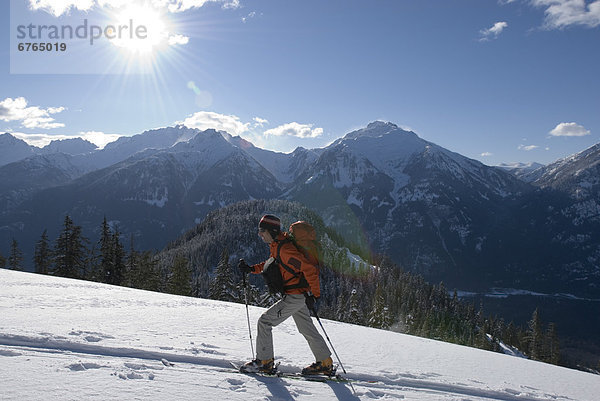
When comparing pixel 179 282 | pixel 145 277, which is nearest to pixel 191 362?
pixel 179 282

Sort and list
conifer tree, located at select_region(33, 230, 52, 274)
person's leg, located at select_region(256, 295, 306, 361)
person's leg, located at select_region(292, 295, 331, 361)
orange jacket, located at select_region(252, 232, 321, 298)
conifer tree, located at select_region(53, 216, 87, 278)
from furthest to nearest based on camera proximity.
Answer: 1. conifer tree, located at select_region(33, 230, 52, 274)
2. conifer tree, located at select_region(53, 216, 87, 278)
3. person's leg, located at select_region(292, 295, 331, 361)
4. person's leg, located at select_region(256, 295, 306, 361)
5. orange jacket, located at select_region(252, 232, 321, 298)

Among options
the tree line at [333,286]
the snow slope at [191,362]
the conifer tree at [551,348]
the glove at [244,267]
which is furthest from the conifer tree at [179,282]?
the conifer tree at [551,348]

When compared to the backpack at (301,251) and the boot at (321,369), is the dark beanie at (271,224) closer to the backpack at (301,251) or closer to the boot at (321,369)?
the backpack at (301,251)

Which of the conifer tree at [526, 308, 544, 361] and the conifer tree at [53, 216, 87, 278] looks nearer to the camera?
the conifer tree at [53, 216, 87, 278]

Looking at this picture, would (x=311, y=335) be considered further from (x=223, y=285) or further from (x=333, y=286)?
(x=333, y=286)

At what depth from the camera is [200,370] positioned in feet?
19.9

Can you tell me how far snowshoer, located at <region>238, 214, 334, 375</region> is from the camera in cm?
642

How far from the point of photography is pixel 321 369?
658 cm

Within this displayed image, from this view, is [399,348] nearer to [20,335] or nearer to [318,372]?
[318,372]

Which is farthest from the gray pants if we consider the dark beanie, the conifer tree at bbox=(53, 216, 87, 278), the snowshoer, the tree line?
the conifer tree at bbox=(53, 216, 87, 278)

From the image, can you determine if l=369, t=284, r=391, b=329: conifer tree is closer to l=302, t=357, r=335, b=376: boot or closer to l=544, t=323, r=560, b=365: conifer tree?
l=544, t=323, r=560, b=365: conifer tree

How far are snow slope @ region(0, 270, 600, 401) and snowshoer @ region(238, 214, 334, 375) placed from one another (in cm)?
48

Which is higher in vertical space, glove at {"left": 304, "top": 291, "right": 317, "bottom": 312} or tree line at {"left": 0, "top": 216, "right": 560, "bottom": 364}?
glove at {"left": 304, "top": 291, "right": 317, "bottom": 312}

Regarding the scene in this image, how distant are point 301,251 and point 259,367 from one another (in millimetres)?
2225
